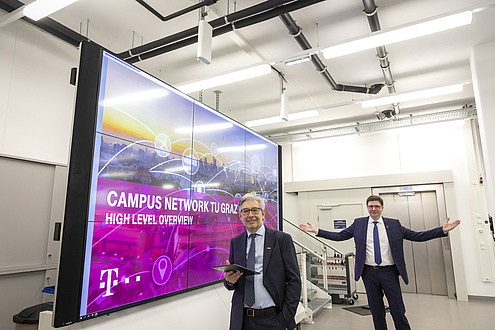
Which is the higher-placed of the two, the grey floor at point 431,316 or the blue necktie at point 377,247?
the blue necktie at point 377,247

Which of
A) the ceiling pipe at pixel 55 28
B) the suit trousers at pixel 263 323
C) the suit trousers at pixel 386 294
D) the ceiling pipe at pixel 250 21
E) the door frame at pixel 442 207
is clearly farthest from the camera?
the door frame at pixel 442 207

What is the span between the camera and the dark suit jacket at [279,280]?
7.66ft

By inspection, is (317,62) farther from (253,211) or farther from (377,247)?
(253,211)

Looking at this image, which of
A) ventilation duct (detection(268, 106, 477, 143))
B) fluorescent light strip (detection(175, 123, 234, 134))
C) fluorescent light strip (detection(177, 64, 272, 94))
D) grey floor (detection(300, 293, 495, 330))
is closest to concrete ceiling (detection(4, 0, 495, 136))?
fluorescent light strip (detection(177, 64, 272, 94))

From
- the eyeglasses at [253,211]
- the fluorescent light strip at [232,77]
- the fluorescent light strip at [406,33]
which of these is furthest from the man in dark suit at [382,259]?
the fluorescent light strip at [232,77]

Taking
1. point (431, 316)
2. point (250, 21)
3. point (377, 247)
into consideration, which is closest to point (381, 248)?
point (377, 247)

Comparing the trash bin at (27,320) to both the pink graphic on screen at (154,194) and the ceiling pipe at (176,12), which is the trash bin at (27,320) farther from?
the ceiling pipe at (176,12)

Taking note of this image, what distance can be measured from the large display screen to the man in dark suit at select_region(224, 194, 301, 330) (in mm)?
1068

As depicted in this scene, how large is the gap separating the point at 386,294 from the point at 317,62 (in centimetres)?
352

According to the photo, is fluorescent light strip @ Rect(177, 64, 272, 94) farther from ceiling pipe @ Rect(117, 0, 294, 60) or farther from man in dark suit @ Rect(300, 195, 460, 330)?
man in dark suit @ Rect(300, 195, 460, 330)

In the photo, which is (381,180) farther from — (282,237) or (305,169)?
(282,237)

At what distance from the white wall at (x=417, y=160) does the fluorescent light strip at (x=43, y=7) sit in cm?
703

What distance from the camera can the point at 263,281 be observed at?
2357 millimetres

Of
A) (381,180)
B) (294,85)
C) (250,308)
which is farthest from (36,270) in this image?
(381,180)
